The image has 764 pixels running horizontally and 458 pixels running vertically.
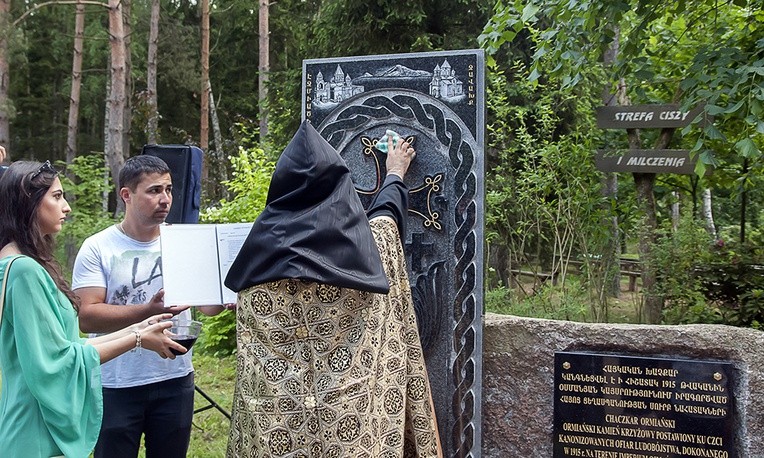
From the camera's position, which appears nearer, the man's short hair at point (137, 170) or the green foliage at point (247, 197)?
the man's short hair at point (137, 170)

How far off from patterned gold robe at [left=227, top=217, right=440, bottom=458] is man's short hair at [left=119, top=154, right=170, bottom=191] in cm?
70

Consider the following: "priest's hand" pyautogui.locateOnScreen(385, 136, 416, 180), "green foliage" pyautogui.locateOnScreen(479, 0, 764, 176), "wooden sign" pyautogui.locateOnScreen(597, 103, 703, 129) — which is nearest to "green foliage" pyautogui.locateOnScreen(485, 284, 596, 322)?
"wooden sign" pyautogui.locateOnScreen(597, 103, 703, 129)

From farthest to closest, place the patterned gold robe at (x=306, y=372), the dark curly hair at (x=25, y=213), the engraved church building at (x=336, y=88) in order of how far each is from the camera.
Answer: the engraved church building at (x=336, y=88), the patterned gold robe at (x=306, y=372), the dark curly hair at (x=25, y=213)

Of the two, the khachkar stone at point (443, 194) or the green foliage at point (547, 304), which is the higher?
the khachkar stone at point (443, 194)

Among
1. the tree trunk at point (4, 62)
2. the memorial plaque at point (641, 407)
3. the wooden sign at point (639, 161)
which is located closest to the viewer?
the memorial plaque at point (641, 407)

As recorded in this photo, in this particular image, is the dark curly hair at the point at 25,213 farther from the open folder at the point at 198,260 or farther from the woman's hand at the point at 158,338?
the open folder at the point at 198,260

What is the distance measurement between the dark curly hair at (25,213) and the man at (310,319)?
677 mm

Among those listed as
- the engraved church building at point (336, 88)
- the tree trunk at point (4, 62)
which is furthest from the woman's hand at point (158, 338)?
the tree trunk at point (4, 62)

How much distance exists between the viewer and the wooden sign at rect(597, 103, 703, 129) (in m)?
6.00

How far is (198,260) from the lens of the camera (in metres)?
2.90

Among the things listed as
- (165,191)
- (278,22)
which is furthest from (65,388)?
(278,22)

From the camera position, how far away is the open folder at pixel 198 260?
111 inches

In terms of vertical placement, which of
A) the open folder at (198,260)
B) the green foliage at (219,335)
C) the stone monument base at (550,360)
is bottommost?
the green foliage at (219,335)

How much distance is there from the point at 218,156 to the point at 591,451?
15.1 metres
